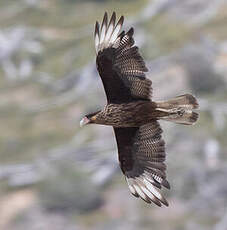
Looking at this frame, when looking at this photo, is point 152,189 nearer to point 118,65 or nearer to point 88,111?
point 118,65

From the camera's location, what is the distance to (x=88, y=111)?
104ft

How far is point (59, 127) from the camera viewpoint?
Answer: 31.8 metres

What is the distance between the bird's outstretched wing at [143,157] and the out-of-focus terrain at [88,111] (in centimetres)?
1266

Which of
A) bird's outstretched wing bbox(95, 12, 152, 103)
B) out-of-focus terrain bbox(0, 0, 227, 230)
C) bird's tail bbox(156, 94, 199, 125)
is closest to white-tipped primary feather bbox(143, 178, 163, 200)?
bird's tail bbox(156, 94, 199, 125)

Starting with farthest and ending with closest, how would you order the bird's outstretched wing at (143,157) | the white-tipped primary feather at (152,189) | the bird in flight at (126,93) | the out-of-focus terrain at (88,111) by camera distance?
1. the out-of-focus terrain at (88,111)
2. the bird's outstretched wing at (143,157)
3. the white-tipped primary feather at (152,189)
4. the bird in flight at (126,93)

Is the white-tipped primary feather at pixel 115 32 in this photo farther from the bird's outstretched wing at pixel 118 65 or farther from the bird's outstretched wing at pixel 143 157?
the bird's outstretched wing at pixel 143 157

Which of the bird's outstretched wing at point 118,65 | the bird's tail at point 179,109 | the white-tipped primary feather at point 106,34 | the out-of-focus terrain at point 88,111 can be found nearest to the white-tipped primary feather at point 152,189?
the bird's tail at point 179,109

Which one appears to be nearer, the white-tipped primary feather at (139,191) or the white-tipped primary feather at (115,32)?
the white-tipped primary feather at (115,32)

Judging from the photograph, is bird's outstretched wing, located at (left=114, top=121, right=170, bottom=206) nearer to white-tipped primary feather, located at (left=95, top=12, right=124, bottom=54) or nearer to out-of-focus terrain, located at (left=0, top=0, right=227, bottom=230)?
white-tipped primary feather, located at (left=95, top=12, right=124, bottom=54)

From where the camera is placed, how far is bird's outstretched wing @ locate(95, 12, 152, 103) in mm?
10336

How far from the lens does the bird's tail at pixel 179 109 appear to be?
10344 mm

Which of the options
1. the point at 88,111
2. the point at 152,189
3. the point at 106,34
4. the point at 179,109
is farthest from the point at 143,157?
the point at 88,111

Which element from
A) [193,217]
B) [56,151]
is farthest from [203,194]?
[56,151]

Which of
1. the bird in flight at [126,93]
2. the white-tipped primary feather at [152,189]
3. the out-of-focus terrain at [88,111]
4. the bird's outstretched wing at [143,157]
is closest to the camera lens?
the bird in flight at [126,93]
